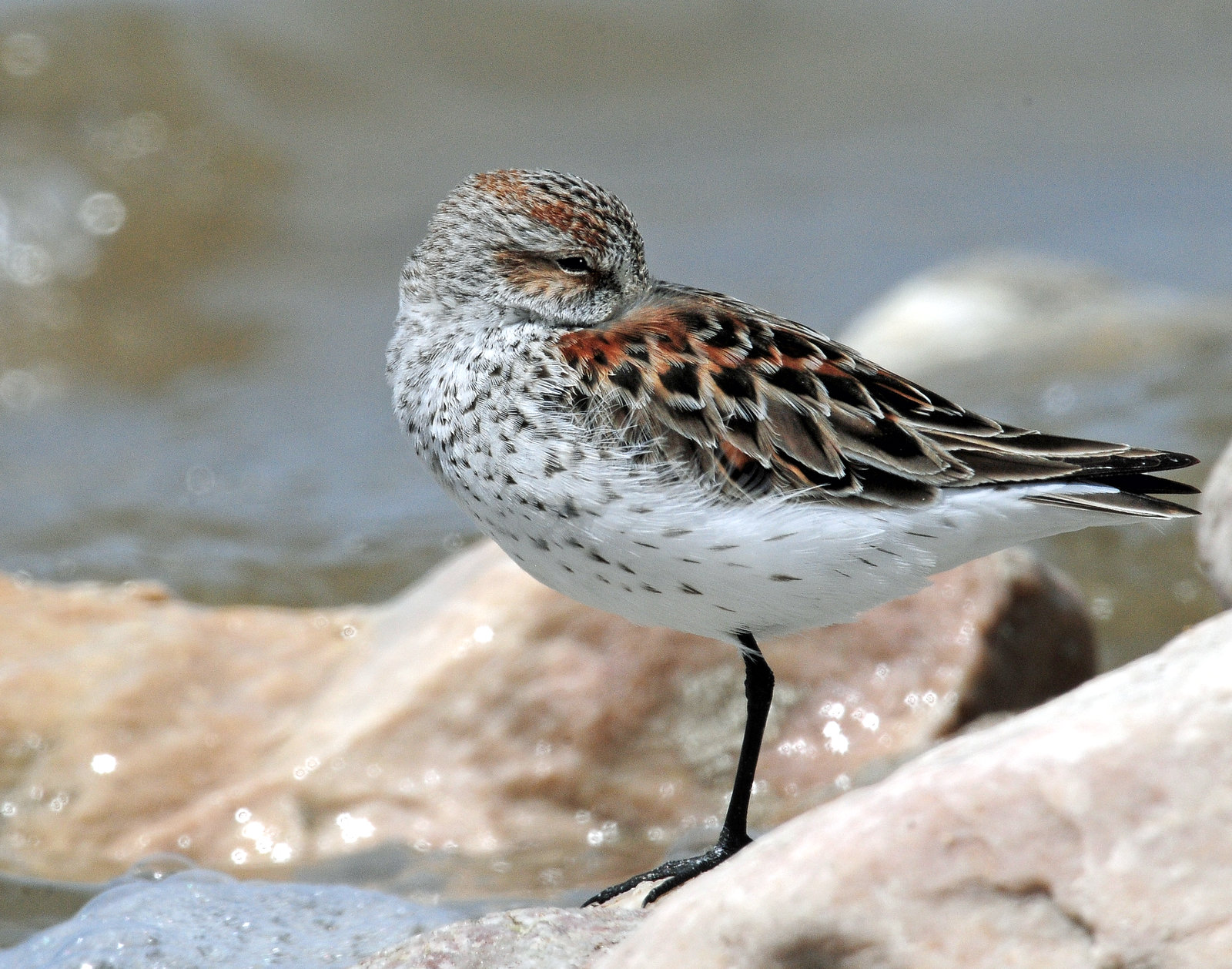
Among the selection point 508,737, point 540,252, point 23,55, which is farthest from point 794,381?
point 23,55

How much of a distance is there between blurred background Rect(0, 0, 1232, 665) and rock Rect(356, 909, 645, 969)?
5.64m

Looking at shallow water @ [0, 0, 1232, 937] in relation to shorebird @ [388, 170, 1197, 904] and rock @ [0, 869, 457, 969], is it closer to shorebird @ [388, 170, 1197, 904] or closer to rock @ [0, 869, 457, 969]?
rock @ [0, 869, 457, 969]

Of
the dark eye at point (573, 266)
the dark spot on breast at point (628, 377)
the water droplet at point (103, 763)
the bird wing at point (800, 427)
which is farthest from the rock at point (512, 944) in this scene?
the water droplet at point (103, 763)

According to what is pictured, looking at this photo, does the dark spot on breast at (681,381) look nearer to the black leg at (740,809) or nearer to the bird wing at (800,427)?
the bird wing at (800,427)

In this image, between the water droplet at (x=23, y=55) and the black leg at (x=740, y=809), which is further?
the water droplet at (x=23, y=55)

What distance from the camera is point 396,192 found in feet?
53.1

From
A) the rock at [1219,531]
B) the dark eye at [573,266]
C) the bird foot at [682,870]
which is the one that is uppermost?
the dark eye at [573,266]

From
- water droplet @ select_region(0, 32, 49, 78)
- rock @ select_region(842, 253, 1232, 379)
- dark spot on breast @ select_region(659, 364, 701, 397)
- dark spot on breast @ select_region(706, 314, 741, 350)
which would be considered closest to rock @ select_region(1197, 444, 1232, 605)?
dark spot on breast @ select_region(706, 314, 741, 350)

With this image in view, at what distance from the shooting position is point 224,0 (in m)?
Result: 16.9

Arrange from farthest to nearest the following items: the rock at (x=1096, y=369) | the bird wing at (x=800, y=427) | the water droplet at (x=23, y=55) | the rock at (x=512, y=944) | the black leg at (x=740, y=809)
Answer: the water droplet at (x=23, y=55)
the rock at (x=1096, y=369)
the black leg at (x=740, y=809)
the bird wing at (x=800, y=427)
the rock at (x=512, y=944)

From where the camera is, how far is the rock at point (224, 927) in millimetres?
4367

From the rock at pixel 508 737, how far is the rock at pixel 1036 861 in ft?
9.66

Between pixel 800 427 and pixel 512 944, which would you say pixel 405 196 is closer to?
pixel 800 427

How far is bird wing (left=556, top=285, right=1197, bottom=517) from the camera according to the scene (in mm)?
4305
